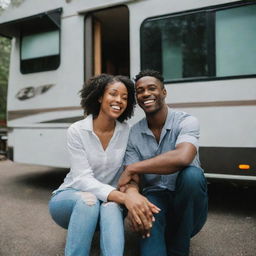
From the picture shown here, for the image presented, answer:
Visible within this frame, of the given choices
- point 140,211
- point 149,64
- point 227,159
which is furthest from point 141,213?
point 149,64

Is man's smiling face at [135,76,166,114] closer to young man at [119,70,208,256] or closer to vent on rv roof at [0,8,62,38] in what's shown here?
young man at [119,70,208,256]

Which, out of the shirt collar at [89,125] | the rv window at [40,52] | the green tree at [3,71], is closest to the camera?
the shirt collar at [89,125]

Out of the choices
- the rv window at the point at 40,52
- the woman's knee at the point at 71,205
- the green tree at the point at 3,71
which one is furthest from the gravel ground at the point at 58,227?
the green tree at the point at 3,71

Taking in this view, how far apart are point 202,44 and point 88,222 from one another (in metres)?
2.30

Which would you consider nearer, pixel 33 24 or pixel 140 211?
pixel 140 211

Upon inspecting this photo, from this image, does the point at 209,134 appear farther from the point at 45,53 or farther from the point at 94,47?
the point at 45,53

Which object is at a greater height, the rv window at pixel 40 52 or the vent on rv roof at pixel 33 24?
the vent on rv roof at pixel 33 24

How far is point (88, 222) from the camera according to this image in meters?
1.87

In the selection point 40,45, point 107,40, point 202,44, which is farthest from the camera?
point 107,40

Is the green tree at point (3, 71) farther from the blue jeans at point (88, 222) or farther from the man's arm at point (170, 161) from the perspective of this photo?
the man's arm at point (170, 161)

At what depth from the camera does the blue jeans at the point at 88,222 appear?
1.80 m

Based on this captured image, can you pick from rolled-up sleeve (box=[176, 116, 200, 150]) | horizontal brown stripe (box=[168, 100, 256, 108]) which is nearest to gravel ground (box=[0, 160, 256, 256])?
rolled-up sleeve (box=[176, 116, 200, 150])

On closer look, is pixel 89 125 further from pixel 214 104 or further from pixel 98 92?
pixel 214 104

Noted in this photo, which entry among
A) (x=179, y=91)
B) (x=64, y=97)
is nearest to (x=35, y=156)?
(x=64, y=97)
